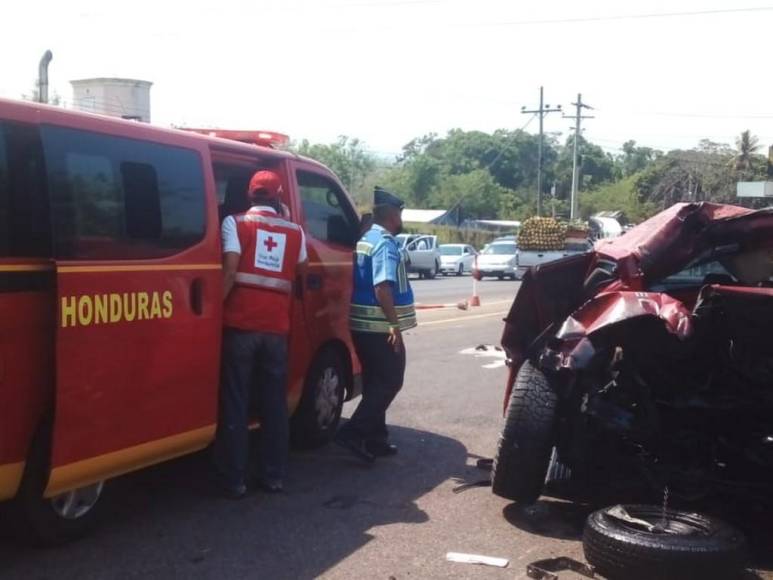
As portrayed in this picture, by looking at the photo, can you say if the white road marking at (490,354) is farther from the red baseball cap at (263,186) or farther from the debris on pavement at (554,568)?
the debris on pavement at (554,568)

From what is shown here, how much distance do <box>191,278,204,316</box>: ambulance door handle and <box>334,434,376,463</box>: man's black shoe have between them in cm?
185

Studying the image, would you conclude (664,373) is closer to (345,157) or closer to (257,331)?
(257,331)

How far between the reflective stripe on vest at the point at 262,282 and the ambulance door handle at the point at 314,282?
0.66 meters

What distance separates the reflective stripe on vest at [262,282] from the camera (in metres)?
5.71

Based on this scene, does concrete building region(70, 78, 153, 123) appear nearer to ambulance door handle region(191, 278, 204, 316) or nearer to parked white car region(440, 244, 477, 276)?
ambulance door handle region(191, 278, 204, 316)

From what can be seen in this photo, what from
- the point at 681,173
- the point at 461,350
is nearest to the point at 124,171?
the point at 461,350

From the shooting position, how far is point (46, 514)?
4730 mm

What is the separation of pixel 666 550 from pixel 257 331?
2597 millimetres

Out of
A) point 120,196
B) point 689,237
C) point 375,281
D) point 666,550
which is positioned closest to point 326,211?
point 375,281

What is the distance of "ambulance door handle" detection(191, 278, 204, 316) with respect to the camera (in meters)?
5.27

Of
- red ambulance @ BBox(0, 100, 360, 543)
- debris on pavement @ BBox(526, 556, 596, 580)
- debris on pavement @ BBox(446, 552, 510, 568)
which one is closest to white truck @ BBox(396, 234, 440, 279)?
red ambulance @ BBox(0, 100, 360, 543)

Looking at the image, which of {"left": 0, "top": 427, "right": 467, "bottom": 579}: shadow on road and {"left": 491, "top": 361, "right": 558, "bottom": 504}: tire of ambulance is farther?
{"left": 491, "top": 361, "right": 558, "bottom": 504}: tire of ambulance

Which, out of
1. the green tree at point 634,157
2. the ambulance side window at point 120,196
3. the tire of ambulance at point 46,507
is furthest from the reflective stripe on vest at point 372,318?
the green tree at point 634,157

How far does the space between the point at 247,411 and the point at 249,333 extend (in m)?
0.49
